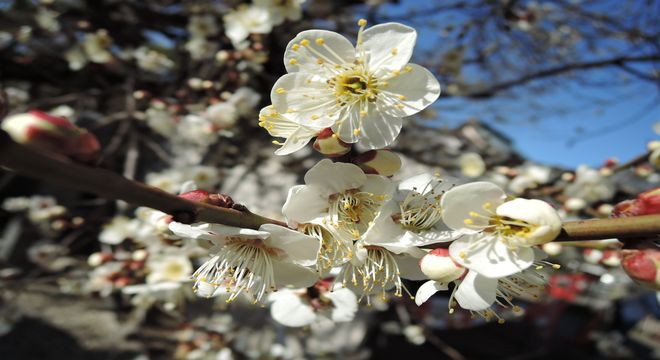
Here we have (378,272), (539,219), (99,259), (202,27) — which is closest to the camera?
(539,219)

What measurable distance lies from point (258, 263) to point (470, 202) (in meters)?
0.37

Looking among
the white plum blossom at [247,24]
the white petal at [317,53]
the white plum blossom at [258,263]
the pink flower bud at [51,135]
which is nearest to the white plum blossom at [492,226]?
the white plum blossom at [258,263]

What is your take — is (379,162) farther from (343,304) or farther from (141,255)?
(141,255)

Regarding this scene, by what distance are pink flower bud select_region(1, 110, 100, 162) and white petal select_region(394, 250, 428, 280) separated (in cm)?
49

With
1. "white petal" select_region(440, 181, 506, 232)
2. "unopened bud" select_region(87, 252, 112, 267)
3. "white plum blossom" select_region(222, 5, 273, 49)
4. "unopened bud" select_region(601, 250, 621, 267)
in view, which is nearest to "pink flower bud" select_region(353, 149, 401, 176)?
A: "white petal" select_region(440, 181, 506, 232)

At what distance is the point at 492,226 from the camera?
582 millimetres

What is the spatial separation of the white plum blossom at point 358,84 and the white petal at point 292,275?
0.24 metres

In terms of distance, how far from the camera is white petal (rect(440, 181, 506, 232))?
551mm

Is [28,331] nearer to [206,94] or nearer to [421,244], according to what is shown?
[206,94]

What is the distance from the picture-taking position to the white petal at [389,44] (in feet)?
2.13

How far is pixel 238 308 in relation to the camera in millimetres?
3547

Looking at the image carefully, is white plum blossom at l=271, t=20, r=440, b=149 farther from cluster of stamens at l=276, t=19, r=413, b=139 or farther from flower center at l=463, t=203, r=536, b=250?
flower center at l=463, t=203, r=536, b=250

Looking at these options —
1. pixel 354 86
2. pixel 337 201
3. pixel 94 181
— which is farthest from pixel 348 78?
pixel 94 181

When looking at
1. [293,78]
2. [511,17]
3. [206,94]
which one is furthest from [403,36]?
[511,17]
